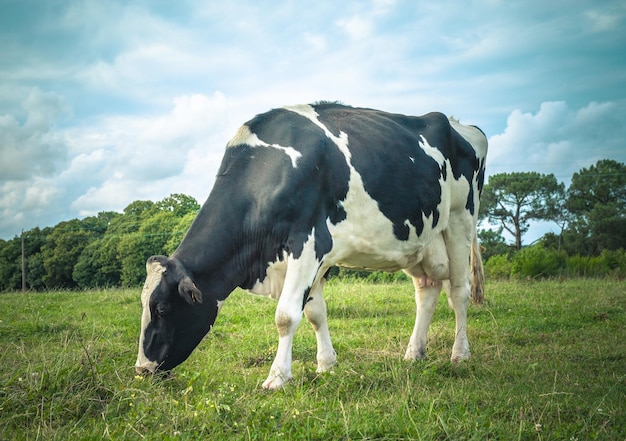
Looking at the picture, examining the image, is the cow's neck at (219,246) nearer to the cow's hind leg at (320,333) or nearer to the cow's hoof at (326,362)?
the cow's hind leg at (320,333)

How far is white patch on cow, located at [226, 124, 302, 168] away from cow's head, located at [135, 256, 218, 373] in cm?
140

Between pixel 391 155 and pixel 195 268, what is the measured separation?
8.17 ft

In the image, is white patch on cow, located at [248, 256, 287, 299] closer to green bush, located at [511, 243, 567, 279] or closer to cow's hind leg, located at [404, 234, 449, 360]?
cow's hind leg, located at [404, 234, 449, 360]

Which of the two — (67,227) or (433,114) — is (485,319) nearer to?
(433,114)

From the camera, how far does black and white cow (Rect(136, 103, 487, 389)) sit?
18.1 feet

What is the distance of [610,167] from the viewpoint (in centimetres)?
3897

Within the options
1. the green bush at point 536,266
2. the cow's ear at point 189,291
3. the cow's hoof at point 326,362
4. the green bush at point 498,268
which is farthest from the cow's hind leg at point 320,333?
the green bush at point 498,268

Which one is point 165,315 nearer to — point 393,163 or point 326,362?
point 326,362

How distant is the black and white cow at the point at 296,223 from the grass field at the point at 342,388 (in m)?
0.49

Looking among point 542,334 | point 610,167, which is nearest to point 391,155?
point 542,334

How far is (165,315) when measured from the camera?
5.46m

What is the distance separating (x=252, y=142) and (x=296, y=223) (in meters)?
1.01

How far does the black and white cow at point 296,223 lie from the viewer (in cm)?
551

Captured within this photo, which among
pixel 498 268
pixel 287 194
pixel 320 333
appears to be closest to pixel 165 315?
pixel 287 194
